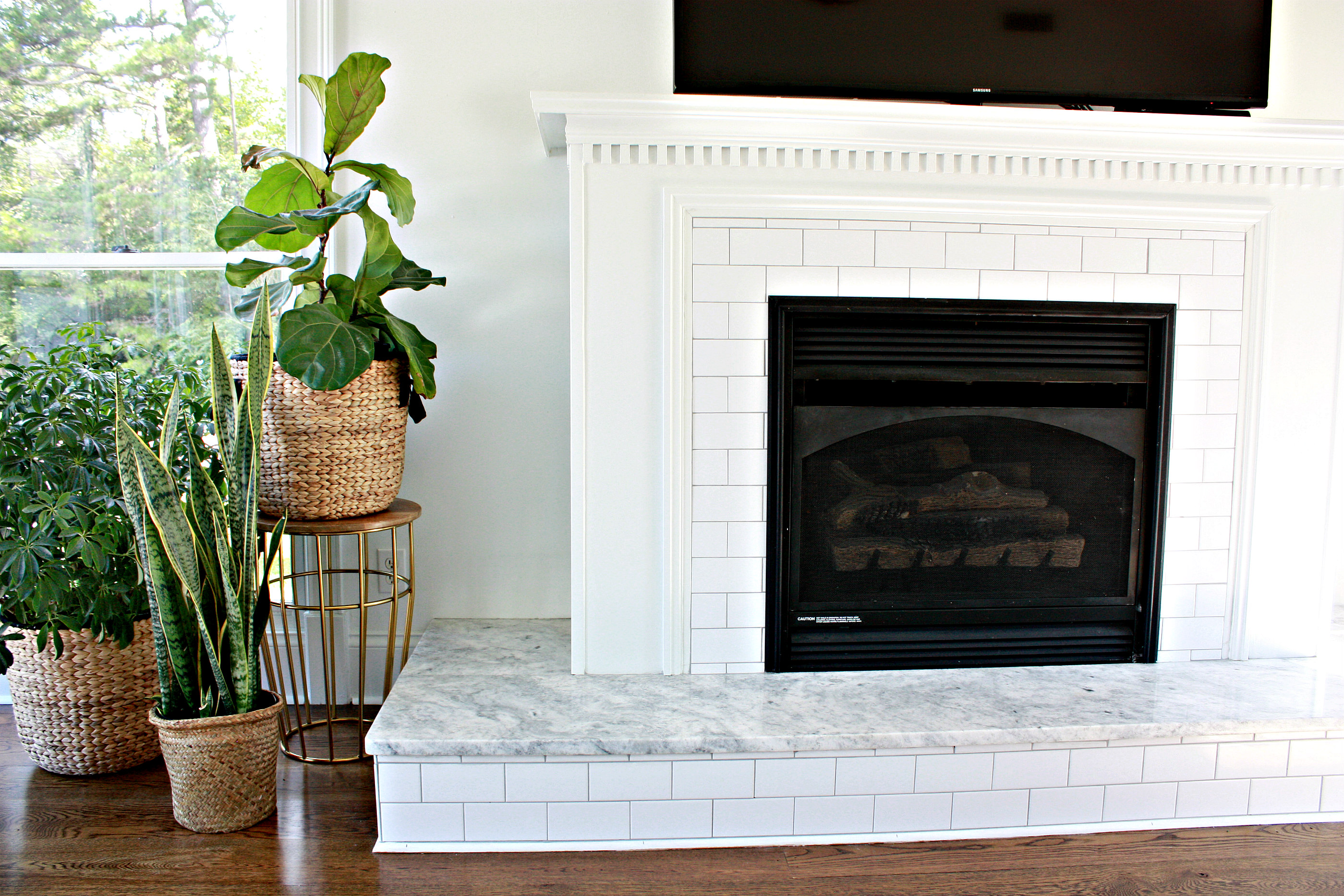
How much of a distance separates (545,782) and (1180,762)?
1.29 meters

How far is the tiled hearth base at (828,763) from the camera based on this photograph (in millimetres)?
1577

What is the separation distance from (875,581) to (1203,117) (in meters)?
1.27

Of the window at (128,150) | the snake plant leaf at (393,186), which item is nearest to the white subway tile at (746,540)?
the snake plant leaf at (393,186)

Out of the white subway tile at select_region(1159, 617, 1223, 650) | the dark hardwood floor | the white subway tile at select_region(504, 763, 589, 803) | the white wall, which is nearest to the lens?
the dark hardwood floor

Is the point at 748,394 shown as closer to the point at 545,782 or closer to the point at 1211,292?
the point at 545,782

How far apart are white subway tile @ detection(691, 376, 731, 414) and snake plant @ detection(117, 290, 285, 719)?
0.88 metres

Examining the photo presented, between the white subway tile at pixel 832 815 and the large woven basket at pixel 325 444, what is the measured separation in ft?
3.75

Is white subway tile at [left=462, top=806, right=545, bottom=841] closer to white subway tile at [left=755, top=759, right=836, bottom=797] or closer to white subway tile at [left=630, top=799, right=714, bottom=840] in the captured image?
white subway tile at [left=630, top=799, right=714, bottom=840]

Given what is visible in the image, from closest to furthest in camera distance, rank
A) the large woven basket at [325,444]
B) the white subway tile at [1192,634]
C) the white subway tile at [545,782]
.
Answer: the white subway tile at [545,782]
the large woven basket at [325,444]
the white subway tile at [1192,634]

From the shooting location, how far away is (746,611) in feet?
6.28

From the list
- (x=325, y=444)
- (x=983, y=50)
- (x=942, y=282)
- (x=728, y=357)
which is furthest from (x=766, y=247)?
(x=325, y=444)

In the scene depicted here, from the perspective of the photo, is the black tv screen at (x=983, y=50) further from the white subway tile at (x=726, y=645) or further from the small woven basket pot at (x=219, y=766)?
the small woven basket pot at (x=219, y=766)

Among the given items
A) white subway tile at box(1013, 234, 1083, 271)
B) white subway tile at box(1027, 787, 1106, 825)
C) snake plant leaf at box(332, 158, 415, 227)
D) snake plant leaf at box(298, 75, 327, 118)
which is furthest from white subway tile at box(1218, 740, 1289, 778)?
snake plant leaf at box(298, 75, 327, 118)

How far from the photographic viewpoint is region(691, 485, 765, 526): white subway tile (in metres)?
1.89
